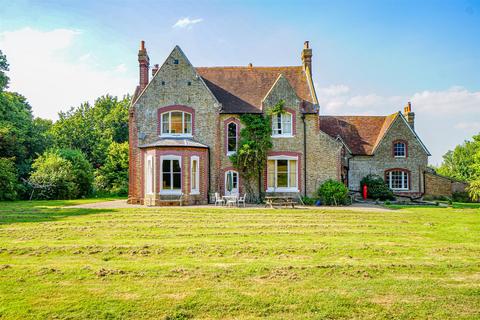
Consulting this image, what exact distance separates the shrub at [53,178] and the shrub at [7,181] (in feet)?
6.42

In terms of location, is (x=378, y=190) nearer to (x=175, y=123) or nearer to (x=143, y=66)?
(x=175, y=123)

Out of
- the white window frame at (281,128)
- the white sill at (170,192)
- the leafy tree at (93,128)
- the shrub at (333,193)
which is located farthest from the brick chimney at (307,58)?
the leafy tree at (93,128)

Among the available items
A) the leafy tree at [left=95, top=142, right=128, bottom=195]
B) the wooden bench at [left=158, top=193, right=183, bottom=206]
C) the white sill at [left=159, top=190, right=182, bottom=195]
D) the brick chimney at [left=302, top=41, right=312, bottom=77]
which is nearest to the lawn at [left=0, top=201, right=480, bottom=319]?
A: the wooden bench at [left=158, top=193, right=183, bottom=206]

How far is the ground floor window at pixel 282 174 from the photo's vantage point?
2706 centimetres

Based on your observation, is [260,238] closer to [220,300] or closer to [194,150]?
[220,300]

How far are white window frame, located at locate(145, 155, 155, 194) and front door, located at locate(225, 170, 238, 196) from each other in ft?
16.8

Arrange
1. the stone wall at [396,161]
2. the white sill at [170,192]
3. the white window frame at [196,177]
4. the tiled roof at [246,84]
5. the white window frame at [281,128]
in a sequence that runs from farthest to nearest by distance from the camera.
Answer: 1. the stone wall at [396,161]
2. the tiled roof at [246,84]
3. the white window frame at [281,128]
4. the white window frame at [196,177]
5. the white sill at [170,192]

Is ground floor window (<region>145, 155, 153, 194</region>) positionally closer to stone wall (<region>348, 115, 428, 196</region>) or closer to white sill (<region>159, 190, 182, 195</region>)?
white sill (<region>159, 190, 182, 195</region>)

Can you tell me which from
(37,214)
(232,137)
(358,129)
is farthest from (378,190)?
(37,214)

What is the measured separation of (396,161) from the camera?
3438 centimetres

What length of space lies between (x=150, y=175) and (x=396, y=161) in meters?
21.9

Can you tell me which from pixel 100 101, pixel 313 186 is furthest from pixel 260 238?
pixel 100 101

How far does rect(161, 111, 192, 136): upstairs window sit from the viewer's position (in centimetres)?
2658

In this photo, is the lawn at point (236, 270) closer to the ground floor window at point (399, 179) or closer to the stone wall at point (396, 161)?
the stone wall at point (396, 161)
